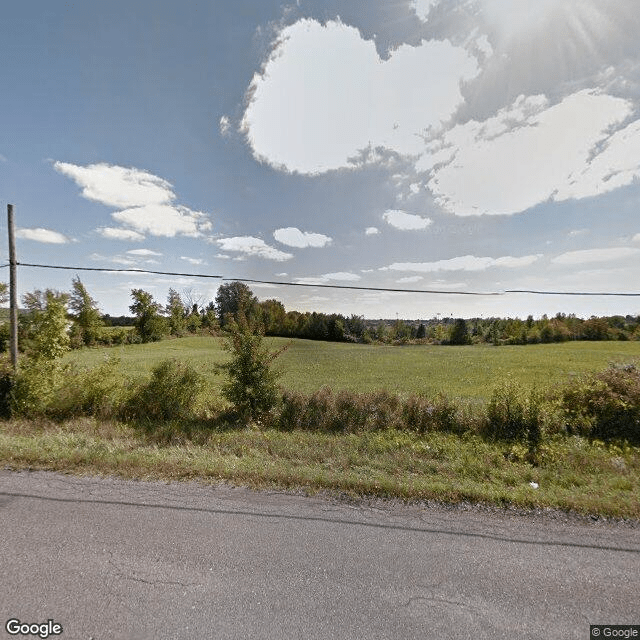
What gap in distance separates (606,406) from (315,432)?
6477 millimetres

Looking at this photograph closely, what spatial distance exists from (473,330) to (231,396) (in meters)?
91.0

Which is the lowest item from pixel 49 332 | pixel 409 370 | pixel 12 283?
pixel 409 370

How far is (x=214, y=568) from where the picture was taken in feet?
9.34

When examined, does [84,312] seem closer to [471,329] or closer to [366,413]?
[366,413]

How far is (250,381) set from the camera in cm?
789

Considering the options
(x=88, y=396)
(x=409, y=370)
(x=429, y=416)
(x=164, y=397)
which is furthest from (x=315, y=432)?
(x=409, y=370)

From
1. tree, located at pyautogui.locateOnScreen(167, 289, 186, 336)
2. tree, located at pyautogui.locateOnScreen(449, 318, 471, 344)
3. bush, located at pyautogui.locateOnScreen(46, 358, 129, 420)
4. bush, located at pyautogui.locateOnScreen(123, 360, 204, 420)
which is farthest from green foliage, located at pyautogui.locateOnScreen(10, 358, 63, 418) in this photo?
tree, located at pyautogui.locateOnScreen(449, 318, 471, 344)

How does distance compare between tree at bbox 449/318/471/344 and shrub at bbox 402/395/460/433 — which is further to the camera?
tree at bbox 449/318/471/344

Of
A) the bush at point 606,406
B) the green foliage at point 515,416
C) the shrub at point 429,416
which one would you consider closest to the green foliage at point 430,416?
the shrub at point 429,416

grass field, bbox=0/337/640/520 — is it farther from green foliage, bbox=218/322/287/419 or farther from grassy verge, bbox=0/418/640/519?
green foliage, bbox=218/322/287/419

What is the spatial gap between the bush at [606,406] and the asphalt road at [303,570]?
3904mm

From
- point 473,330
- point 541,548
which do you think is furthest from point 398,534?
point 473,330

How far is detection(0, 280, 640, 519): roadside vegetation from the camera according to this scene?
4621mm

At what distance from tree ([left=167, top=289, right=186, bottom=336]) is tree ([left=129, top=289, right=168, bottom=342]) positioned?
18.9 ft
